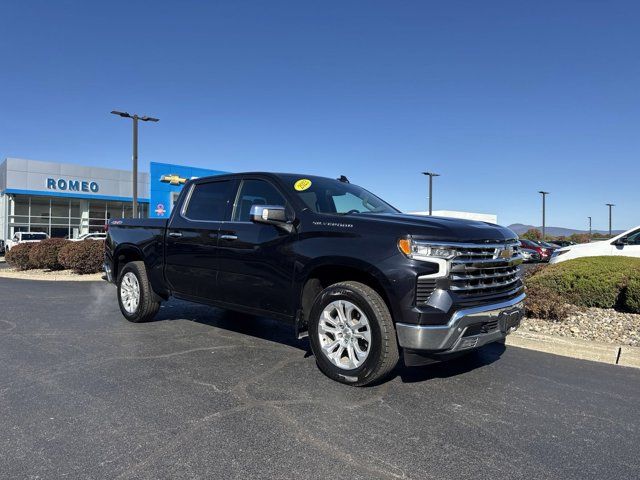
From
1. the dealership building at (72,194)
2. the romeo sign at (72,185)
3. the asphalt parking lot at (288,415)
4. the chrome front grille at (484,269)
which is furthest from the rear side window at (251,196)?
the romeo sign at (72,185)

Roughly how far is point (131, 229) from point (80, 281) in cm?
738

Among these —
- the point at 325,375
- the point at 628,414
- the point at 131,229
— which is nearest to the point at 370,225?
the point at 325,375

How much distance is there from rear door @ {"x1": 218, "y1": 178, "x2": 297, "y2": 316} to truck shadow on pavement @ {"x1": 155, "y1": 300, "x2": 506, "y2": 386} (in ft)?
1.91

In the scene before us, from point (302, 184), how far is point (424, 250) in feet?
5.85

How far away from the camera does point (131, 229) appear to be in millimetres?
6750

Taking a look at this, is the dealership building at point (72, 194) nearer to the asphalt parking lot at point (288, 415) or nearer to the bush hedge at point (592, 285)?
the bush hedge at point (592, 285)

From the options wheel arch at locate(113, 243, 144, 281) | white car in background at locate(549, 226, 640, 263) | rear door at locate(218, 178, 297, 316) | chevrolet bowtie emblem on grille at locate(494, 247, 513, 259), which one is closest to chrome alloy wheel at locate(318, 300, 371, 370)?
rear door at locate(218, 178, 297, 316)

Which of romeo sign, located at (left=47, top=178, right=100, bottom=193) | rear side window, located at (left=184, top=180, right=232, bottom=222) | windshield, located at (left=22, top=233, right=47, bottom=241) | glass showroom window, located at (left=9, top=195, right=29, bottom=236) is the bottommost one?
windshield, located at (left=22, top=233, right=47, bottom=241)

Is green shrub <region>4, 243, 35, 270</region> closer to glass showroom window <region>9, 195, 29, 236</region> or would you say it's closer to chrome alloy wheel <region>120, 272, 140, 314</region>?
chrome alloy wheel <region>120, 272, 140, 314</region>

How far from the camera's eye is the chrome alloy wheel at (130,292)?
6.69 meters

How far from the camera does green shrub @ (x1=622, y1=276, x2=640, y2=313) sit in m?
7.10

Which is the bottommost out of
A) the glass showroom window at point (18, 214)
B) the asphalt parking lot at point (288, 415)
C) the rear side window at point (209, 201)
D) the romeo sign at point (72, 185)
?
the asphalt parking lot at point (288, 415)

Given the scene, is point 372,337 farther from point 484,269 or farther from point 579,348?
point 579,348

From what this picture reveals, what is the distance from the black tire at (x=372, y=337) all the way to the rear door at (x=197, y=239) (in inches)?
67.3
